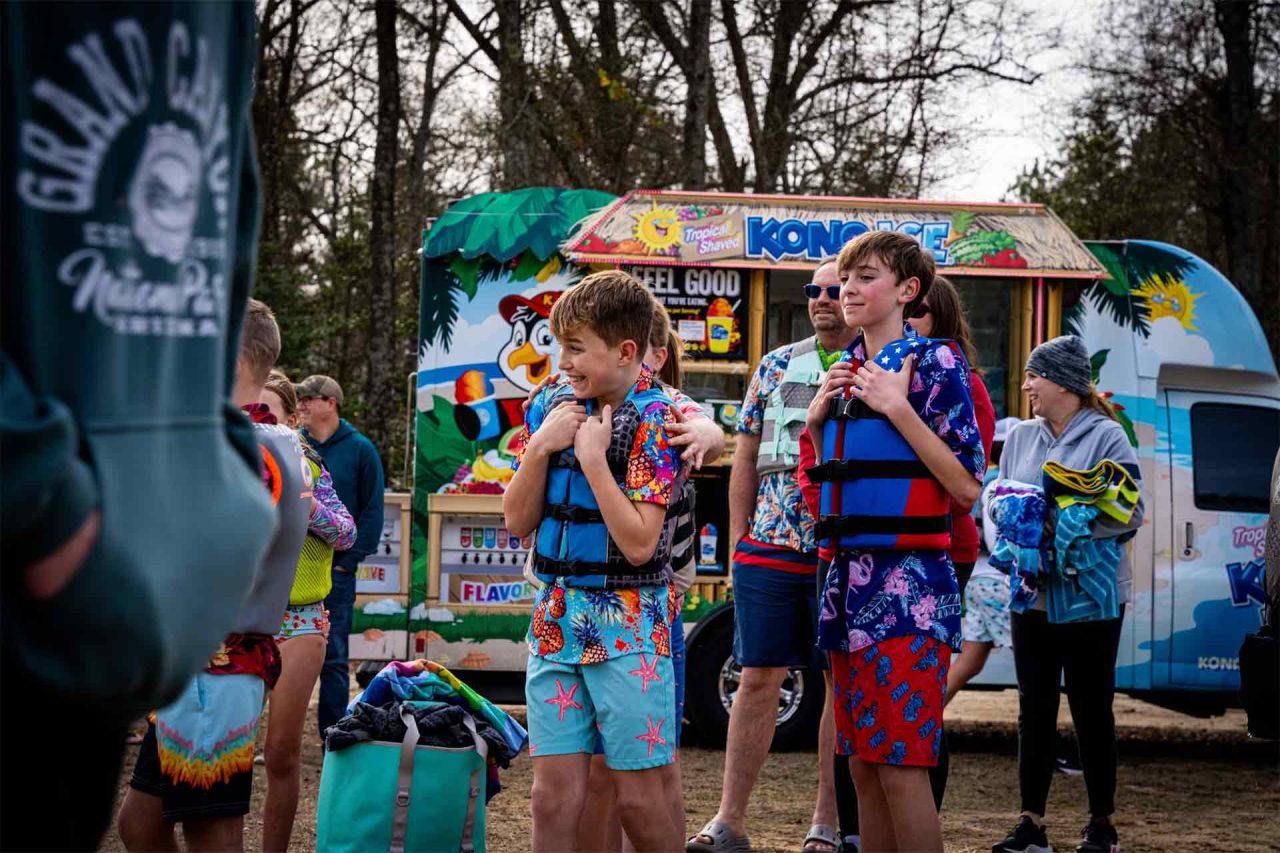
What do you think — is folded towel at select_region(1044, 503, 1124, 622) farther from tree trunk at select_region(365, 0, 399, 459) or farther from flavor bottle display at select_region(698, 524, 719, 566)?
tree trunk at select_region(365, 0, 399, 459)

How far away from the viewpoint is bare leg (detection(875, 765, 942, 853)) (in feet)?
12.1

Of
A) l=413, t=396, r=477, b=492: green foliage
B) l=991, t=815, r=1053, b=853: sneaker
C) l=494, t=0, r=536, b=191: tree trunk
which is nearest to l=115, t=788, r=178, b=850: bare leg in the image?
l=991, t=815, r=1053, b=853: sneaker

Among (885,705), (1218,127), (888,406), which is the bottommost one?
(885,705)

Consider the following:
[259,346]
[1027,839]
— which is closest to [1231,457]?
[1027,839]

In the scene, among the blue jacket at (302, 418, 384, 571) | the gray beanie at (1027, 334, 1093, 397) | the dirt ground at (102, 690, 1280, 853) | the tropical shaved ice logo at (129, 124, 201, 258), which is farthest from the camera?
the blue jacket at (302, 418, 384, 571)

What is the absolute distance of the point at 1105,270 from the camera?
8.02 metres

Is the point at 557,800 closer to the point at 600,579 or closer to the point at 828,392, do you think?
the point at 600,579

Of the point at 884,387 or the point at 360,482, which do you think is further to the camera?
the point at 360,482

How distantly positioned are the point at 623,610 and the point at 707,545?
4632mm

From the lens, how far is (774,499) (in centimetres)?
511

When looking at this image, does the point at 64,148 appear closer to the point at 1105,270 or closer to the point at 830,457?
the point at 830,457

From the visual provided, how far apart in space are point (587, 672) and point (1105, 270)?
17.9 feet

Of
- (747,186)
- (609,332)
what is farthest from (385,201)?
(609,332)

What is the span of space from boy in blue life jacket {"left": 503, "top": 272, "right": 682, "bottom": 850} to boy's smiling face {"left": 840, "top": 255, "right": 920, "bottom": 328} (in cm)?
63
